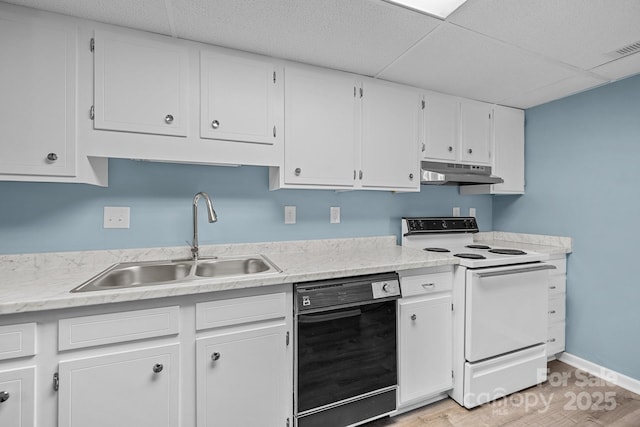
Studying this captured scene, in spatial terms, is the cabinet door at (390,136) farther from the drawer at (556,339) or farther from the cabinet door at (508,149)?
the drawer at (556,339)

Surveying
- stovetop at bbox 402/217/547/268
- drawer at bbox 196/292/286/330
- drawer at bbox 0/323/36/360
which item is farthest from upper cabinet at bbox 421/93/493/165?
drawer at bbox 0/323/36/360

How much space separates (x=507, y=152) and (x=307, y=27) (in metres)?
2.17

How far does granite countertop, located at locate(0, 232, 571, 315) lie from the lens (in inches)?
42.1

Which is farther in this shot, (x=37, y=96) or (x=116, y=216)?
(x=116, y=216)

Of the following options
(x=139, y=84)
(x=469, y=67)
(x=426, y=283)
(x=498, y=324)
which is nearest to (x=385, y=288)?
(x=426, y=283)

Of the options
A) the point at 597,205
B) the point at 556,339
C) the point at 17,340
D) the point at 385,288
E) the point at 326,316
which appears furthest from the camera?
the point at 556,339

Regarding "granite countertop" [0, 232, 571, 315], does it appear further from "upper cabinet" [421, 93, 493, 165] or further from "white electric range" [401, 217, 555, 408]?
"upper cabinet" [421, 93, 493, 165]

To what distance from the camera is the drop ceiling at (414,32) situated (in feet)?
4.37

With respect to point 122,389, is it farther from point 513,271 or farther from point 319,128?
point 513,271

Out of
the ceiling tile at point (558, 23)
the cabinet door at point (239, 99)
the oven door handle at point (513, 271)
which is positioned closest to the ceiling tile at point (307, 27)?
the cabinet door at point (239, 99)

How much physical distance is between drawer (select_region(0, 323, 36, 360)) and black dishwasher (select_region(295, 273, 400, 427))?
1.02m

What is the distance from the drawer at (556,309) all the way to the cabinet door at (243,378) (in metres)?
2.26

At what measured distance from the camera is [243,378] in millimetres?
1323

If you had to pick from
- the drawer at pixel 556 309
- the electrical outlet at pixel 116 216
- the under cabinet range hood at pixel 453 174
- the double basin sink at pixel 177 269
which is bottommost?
the drawer at pixel 556 309
